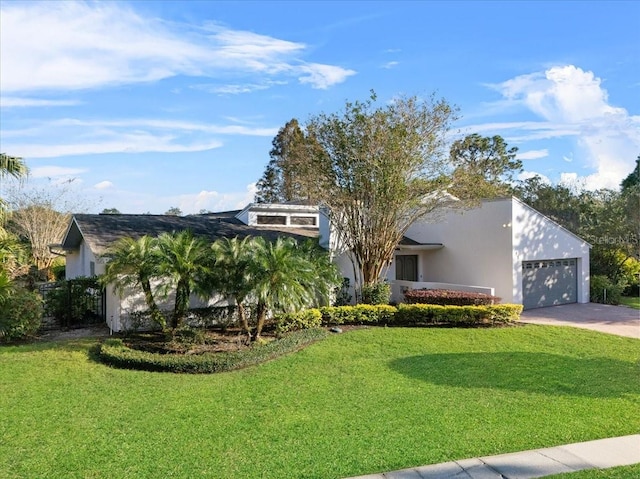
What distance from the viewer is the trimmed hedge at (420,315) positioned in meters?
16.3

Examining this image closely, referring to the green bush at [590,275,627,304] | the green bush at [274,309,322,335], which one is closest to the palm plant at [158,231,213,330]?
the green bush at [274,309,322,335]

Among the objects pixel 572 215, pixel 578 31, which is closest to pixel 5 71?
pixel 578 31

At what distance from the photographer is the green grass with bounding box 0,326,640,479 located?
19.9ft

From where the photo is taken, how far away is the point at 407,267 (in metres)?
23.1

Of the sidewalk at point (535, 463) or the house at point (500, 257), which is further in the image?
the house at point (500, 257)

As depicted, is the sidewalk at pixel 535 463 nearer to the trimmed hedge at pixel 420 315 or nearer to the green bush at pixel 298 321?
the green bush at pixel 298 321

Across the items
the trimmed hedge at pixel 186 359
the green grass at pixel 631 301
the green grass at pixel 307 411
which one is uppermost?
the trimmed hedge at pixel 186 359

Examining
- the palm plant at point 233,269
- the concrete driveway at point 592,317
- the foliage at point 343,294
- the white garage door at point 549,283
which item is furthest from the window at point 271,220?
the concrete driveway at point 592,317

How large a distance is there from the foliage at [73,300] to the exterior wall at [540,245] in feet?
54.5

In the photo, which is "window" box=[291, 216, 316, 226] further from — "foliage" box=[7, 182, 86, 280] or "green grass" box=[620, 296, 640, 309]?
"foliage" box=[7, 182, 86, 280]

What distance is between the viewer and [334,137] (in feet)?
57.5

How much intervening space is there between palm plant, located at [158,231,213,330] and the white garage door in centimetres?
1459

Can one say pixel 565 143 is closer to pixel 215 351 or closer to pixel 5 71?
pixel 215 351

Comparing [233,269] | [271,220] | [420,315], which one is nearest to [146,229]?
[233,269]
